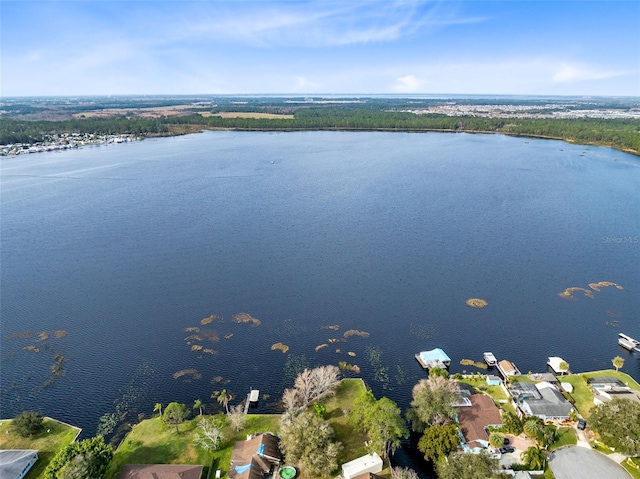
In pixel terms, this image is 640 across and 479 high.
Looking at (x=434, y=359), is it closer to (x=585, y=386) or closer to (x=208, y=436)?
(x=585, y=386)

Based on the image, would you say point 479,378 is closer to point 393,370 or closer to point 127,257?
point 393,370

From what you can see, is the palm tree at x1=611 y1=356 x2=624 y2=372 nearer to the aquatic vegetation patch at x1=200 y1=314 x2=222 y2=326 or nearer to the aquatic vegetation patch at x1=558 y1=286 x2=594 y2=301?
the aquatic vegetation patch at x1=558 y1=286 x2=594 y2=301

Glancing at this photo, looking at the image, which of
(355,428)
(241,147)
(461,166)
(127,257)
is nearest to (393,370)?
(355,428)

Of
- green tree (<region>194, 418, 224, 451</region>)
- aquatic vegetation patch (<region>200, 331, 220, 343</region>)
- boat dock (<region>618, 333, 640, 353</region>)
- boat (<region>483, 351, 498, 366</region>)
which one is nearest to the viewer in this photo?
green tree (<region>194, 418, 224, 451</region>)

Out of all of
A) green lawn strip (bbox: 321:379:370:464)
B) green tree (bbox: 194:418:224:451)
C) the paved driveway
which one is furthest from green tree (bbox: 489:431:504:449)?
green tree (bbox: 194:418:224:451)

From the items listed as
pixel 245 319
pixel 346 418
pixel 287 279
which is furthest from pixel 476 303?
pixel 245 319

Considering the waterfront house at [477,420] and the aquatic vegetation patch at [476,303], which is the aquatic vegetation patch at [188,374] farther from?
the aquatic vegetation patch at [476,303]

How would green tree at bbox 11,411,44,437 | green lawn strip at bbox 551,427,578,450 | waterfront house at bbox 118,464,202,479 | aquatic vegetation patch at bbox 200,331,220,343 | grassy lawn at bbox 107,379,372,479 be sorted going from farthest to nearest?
aquatic vegetation patch at bbox 200,331,220,343 < green tree at bbox 11,411,44,437 < green lawn strip at bbox 551,427,578,450 < grassy lawn at bbox 107,379,372,479 < waterfront house at bbox 118,464,202,479
